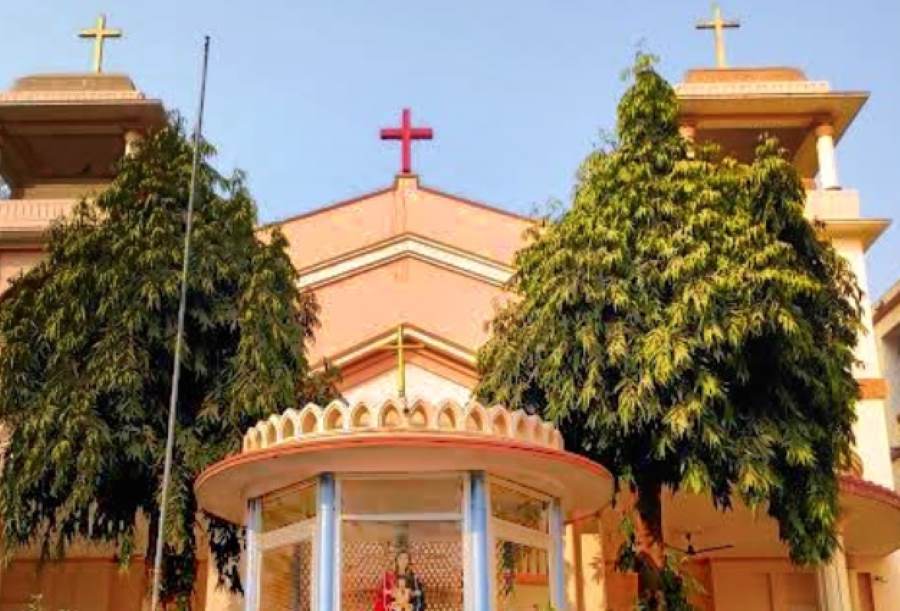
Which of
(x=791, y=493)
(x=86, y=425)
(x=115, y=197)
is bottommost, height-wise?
(x=791, y=493)

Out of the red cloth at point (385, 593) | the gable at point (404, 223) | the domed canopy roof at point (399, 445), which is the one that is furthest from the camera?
the gable at point (404, 223)

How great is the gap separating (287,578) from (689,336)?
4375 millimetres

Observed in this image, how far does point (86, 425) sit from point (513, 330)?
15.1 ft

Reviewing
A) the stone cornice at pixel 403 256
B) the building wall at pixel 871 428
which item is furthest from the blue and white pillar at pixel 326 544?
the building wall at pixel 871 428

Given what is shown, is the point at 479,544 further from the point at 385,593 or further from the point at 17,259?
the point at 17,259

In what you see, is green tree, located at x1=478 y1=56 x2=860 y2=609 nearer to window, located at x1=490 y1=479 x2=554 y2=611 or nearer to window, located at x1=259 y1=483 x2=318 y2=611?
window, located at x1=490 y1=479 x2=554 y2=611

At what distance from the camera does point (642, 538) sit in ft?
38.3

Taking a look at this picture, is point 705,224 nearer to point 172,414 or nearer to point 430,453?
point 430,453

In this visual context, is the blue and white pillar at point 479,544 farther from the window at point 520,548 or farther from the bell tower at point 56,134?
the bell tower at point 56,134

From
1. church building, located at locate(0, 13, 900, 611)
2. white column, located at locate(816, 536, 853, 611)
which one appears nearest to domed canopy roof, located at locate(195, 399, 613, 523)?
church building, located at locate(0, 13, 900, 611)

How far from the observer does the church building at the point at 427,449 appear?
29.3 ft

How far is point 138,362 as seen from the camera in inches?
456

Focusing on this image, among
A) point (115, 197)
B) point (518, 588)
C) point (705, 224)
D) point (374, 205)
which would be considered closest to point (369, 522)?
point (518, 588)

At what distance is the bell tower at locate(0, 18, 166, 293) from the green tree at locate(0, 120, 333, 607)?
4.75m
